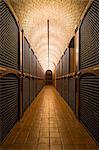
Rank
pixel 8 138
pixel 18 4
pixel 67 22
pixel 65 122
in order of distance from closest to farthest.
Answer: pixel 8 138
pixel 65 122
pixel 18 4
pixel 67 22

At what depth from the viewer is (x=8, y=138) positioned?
3.93 metres

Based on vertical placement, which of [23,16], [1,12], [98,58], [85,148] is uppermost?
[23,16]

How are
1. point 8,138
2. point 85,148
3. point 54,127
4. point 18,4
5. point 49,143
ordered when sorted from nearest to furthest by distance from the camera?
point 85,148
point 49,143
point 8,138
point 54,127
point 18,4

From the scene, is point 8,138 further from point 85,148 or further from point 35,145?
point 85,148

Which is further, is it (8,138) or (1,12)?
(8,138)

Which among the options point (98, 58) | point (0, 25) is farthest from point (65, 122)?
point (0, 25)

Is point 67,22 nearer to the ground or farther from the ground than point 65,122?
farther from the ground

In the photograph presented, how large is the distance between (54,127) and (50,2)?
510 cm

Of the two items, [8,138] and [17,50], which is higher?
[17,50]

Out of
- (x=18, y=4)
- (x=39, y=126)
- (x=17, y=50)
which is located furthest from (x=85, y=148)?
(x=18, y=4)

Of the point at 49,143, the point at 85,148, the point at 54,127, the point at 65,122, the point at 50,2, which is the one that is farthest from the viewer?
the point at 50,2

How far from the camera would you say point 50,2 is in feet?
27.4

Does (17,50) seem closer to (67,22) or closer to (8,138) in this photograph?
(8,138)

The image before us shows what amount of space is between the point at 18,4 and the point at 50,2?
122 cm
